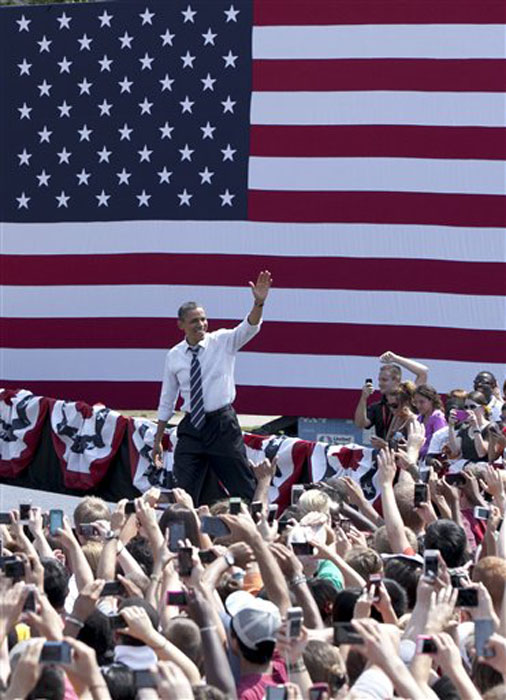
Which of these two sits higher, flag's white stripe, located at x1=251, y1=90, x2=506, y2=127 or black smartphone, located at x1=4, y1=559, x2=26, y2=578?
flag's white stripe, located at x1=251, y1=90, x2=506, y2=127

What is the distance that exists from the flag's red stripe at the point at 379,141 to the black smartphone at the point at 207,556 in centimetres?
949

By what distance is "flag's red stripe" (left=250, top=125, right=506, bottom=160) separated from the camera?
1497 cm

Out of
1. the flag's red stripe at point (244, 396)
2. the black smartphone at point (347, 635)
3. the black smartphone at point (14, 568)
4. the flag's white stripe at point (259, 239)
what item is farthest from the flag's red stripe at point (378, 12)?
the black smartphone at point (347, 635)

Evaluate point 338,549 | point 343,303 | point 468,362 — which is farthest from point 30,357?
point 338,549

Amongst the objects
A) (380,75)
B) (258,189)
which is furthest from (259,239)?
(380,75)

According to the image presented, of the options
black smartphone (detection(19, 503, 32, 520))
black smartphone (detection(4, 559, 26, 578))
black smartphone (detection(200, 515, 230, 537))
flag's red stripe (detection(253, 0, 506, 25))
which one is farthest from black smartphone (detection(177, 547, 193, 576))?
flag's red stripe (detection(253, 0, 506, 25))

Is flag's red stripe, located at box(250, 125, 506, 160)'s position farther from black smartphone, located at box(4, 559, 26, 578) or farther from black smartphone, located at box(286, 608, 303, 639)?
black smartphone, located at box(286, 608, 303, 639)

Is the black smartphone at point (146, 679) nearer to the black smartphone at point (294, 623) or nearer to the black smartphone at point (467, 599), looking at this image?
the black smartphone at point (294, 623)

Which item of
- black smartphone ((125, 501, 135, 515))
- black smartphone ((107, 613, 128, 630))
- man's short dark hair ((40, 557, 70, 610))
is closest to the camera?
black smartphone ((107, 613, 128, 630))

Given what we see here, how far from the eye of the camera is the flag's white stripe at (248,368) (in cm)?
1492

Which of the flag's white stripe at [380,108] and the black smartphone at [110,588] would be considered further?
the flag's white stripe at [380,108]

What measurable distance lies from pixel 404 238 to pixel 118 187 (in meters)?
2.71

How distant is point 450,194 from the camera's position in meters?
15.0

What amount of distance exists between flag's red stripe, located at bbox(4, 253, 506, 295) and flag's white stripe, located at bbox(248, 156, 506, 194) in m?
0.64
